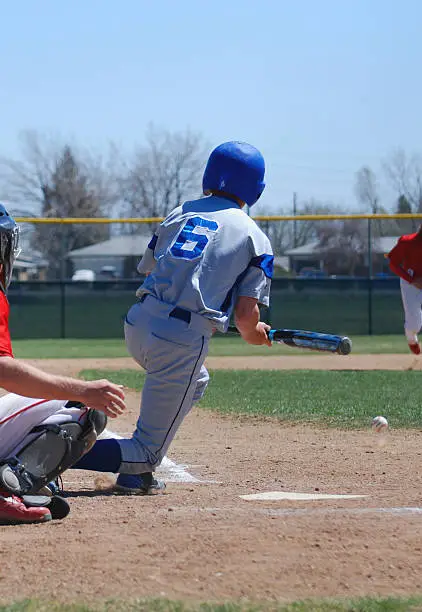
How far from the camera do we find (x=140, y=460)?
15.3 ft

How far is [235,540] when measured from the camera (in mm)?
3523

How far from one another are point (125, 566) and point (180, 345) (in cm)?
148

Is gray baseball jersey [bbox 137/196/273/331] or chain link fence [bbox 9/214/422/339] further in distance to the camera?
chain link fence [bbox 9/214/422/339]

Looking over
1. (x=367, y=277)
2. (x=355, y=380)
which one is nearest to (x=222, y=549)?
(x=355, y=380)

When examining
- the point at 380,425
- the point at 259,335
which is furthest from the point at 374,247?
the point at 259,335

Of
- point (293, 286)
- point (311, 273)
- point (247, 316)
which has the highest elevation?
point (247, 316)

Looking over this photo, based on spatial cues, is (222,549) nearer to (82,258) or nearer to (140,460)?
(140,460)

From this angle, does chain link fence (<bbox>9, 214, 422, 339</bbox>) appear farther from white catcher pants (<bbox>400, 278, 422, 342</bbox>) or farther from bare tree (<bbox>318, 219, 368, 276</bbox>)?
white catcher pants (<bbox>400, 278, 422, 342</bbox>)

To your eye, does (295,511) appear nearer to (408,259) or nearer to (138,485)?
(138,485)

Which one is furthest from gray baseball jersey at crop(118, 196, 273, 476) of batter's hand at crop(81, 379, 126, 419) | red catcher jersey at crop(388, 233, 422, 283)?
red catcher jersey at crop(388, 233, 422, 283)

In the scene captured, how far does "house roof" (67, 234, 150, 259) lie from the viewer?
73.5 feet

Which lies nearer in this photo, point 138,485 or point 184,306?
point 184,306

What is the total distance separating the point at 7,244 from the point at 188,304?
94cm

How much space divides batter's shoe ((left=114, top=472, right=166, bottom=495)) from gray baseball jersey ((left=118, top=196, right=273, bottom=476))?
0.07 m
